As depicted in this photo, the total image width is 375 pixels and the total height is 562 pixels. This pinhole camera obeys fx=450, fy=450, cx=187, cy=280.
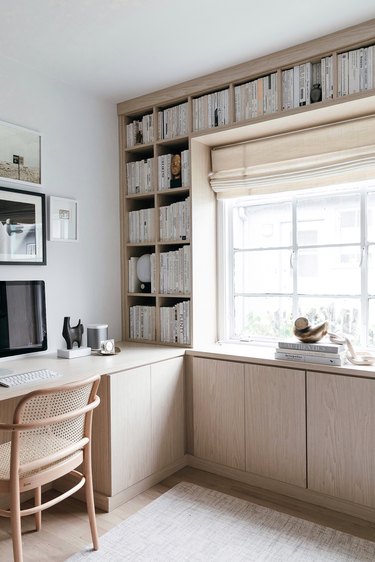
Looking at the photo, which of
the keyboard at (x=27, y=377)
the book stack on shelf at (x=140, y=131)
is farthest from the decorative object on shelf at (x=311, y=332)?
the book stack on shelf at (x=140, y=131)

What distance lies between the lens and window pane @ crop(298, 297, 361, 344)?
2.80 metres

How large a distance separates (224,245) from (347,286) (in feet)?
3.00

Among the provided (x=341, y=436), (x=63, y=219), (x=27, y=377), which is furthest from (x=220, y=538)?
(x=63, y=219)

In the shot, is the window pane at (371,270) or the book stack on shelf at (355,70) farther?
the window pane at (371,270)

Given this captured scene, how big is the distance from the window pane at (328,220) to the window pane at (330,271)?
7 centimetres

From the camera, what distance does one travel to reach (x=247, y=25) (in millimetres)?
2289

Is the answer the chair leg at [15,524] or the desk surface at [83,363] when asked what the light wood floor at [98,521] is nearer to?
the chair leg at [15,524]

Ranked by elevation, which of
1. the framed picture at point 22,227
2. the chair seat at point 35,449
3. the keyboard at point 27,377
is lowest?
the chair seat at point 35,449

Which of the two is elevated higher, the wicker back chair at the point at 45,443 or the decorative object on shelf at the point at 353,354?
the decorative object on shelf at the point at 353,354

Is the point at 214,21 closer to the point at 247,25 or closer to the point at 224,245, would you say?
the point at 247,25

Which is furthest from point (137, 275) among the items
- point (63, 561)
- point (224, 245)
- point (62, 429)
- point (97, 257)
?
point (63, 561)

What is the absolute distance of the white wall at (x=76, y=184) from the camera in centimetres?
A: 271

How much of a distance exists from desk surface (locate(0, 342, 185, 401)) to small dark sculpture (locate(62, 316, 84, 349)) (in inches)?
4.7

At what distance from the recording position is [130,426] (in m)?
2.55
